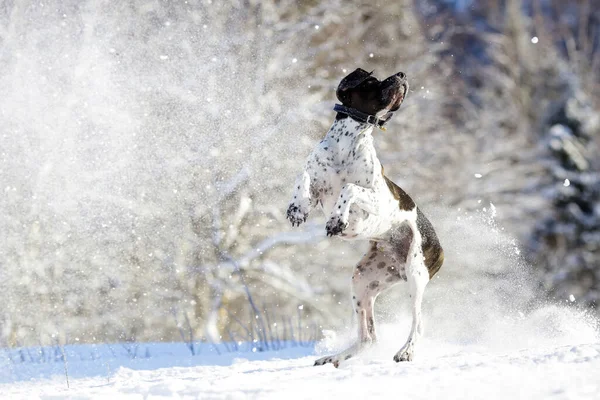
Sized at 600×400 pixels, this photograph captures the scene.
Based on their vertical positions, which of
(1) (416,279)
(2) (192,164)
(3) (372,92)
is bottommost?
(1) (416,279)

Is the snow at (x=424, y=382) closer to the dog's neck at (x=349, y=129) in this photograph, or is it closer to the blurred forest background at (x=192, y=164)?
the dog's neck at (x=349, y=129)

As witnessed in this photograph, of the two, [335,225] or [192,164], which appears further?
[192,164]

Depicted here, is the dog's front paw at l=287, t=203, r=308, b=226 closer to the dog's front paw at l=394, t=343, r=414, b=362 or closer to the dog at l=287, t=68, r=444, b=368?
the dog at l=287, t=68, r=444, b=368

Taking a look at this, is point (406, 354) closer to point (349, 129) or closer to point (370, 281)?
point (370, 281)

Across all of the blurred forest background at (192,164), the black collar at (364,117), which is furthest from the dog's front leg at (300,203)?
the blurred forest background at (192,164)

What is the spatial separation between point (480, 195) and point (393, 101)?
401 inches

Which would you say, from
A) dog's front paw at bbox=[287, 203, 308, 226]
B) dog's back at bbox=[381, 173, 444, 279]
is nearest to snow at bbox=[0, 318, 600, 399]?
dog's back at bbox=[381, 173, 444, 279]

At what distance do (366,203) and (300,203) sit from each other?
0.35 metres

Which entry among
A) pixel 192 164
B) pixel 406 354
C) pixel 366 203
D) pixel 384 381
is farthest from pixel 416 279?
pixel 192 164

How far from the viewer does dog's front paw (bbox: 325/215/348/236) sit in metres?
3.98

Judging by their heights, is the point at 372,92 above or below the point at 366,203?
above

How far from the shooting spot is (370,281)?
15.5ft

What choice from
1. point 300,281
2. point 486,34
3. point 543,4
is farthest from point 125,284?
point 543,4

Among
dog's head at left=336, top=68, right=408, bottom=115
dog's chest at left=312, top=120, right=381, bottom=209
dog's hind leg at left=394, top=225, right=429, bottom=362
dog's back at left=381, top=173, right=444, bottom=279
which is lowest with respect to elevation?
dog's hind leg at left=394, top=225, right=429, bottom=362
